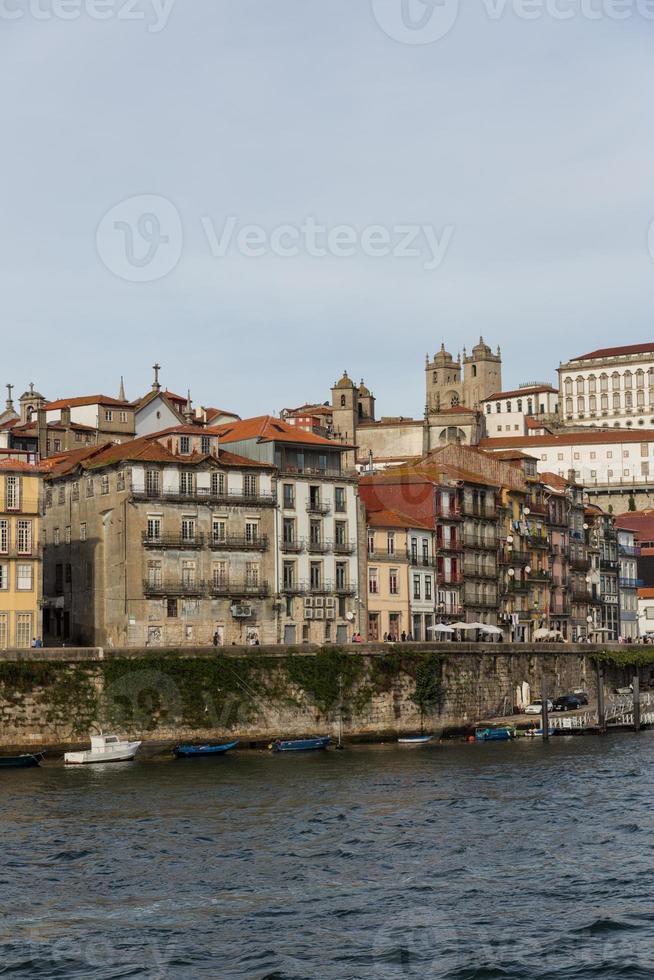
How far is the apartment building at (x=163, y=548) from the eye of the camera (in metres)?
98.6

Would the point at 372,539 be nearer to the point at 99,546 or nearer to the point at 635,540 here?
the point at 99,546

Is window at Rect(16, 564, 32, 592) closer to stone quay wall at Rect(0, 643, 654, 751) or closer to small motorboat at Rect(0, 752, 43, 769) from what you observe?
stone quay wall at Rect(0, 643, 654, 751)

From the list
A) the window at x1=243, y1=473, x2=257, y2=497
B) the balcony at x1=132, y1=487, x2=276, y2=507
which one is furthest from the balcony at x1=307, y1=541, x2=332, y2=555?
the window at x1=243, y1=473, x2=257, y2=497

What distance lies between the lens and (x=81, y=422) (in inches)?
5650

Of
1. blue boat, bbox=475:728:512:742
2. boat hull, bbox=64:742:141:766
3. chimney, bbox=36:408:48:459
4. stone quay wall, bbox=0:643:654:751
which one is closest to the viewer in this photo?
boat hull, bbox=64:742:141:766

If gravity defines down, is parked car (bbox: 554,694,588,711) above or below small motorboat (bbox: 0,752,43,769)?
above

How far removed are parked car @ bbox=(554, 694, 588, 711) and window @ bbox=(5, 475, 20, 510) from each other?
36291 millimetres

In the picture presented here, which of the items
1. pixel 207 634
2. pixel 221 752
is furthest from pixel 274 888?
pixel 207 634

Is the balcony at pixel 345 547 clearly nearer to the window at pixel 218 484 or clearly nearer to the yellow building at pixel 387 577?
the yellow building at pixel 387 577

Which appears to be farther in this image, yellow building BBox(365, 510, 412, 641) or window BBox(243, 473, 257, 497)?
yellow building BBox(365, 510, 412, 641)

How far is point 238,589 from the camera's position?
10225 centimetres

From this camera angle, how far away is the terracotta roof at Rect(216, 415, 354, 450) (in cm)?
11012

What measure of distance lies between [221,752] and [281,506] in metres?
24.3

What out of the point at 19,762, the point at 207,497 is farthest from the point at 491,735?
the point at 19,762
